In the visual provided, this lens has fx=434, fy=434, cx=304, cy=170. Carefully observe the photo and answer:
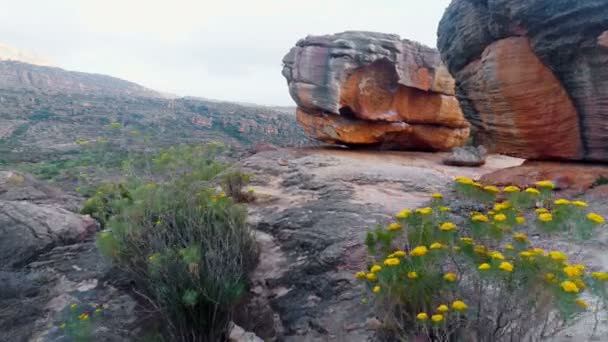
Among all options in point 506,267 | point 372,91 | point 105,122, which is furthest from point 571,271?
point 105,122

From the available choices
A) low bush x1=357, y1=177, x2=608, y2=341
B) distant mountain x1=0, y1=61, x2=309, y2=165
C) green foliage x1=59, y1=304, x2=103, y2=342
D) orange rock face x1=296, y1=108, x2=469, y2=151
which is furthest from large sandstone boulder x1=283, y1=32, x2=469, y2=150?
low bush x1=357, y1=177, x2=608, y2=341

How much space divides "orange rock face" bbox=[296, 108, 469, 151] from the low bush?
33.2 feet

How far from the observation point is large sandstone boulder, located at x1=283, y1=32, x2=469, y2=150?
1255 centimetres

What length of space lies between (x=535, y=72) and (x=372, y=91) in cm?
720

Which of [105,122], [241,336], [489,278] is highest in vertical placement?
[489,278]

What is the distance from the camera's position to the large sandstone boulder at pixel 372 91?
12.6 meters

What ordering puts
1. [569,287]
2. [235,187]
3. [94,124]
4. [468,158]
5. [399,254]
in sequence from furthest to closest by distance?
[94,124] < [468,158] < [235,187] < [399,254] < [569,287]

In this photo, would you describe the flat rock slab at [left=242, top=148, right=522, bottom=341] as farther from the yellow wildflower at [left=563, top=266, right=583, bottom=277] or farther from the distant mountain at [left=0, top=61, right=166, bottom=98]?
the distant mountain at [left=0, top=61, right=166, bottom=98]

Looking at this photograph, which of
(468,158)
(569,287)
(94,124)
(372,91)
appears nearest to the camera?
(569,287)

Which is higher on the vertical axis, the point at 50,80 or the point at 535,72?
the point at 535,72

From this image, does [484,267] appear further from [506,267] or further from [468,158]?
[468,158]

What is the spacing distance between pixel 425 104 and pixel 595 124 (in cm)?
803

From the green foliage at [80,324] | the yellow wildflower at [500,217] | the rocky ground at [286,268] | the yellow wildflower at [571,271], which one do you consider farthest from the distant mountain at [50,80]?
the yellow wildflower at [571,271]

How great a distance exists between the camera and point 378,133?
44.5 feet
